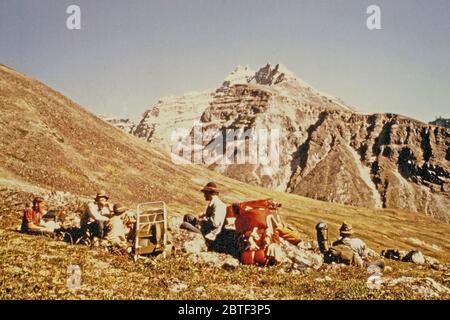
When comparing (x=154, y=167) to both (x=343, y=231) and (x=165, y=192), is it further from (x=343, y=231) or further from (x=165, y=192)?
(x=343, y=231)

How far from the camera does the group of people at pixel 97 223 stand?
70.3ft

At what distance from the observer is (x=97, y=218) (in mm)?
21500

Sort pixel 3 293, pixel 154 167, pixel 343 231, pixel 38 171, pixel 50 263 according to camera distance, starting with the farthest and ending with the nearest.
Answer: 1. pixel 154 167
2. pixel 38 171
3. pixel 343 231
4. pixel 50 263
5. pixel 3 293

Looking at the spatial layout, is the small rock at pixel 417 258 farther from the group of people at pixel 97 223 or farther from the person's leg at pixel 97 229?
the person's leg at pixel 97 229

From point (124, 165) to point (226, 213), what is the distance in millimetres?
43896

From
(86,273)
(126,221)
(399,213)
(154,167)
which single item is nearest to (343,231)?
(126,221)

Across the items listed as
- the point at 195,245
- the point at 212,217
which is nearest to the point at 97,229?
the point at 195,245

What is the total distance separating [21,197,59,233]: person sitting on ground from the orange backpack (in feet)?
35.4

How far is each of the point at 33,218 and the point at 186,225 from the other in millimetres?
8850

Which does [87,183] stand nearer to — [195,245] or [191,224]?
[191,224]

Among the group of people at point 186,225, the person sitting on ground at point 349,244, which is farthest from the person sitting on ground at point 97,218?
the person sitting on ground at point 349,244

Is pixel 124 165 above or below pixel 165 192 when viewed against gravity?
above

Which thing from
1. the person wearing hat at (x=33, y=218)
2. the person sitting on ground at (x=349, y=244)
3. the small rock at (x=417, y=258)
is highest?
the person wearing hat at (x=33, y=218)

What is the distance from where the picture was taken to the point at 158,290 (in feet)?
53.9
